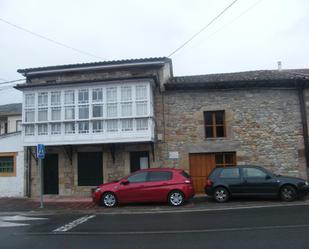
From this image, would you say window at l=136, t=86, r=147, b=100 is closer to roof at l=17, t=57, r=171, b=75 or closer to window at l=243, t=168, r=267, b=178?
roof at l=17, t=57, r=171, b=75

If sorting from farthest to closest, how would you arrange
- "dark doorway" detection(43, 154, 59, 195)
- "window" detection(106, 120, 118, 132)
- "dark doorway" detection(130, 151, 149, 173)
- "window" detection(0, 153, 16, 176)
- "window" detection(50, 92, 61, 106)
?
"window" detection(0, 153, 16, 176), "dark doorway" detection(43, 154, 59, 195), "dark doorway" detection(130, 151, 149, 173), "window" detection(50, 92, 61, 106), "window" detection(106, 120, 118, 132)

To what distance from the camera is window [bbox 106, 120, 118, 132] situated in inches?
626

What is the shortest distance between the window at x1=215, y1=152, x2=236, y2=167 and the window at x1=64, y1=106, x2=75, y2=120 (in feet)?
23.7

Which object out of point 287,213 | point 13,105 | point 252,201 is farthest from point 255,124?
point 13,105

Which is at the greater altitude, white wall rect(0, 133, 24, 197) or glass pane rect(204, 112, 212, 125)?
glass pane rect(204, 112, 212, 125)

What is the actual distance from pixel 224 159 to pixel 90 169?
6678 mm

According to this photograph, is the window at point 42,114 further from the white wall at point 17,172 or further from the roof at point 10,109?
the roof at point 10,109

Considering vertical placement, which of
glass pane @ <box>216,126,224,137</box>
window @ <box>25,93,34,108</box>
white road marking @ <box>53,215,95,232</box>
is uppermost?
window @ <box>25,93,34,108</box>

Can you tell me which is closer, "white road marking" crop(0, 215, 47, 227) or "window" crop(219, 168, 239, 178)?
"white road marking" crop(0, 215, 47, 227)

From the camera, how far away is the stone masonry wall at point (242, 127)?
1644 cm

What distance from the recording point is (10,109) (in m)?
32.1

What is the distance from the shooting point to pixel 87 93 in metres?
16.4

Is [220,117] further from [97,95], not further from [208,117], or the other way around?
[97,95]

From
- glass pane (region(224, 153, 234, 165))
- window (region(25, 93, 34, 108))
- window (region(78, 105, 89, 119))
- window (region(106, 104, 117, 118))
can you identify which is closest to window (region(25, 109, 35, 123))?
window (region(25, 93, 34, 108))
